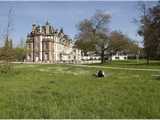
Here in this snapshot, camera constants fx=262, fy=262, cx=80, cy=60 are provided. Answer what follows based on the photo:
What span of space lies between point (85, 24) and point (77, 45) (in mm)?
5694

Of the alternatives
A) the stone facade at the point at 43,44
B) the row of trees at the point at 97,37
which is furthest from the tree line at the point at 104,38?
the stone facade at the point at 43,44

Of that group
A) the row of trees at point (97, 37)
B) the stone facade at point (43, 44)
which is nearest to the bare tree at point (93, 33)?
the row of trees at point (97, 37)

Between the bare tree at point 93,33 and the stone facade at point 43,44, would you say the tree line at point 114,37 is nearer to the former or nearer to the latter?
the bare tree at point 93,33

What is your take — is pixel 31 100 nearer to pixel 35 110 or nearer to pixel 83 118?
pixel 35 110

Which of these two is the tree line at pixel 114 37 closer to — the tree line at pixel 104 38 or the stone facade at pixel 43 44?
the tree line at pixel 104 38

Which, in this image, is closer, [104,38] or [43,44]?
[104,38]

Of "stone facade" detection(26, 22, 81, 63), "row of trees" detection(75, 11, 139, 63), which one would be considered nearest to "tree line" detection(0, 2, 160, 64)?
"row of trees" detection(75, 11, 139, 63)

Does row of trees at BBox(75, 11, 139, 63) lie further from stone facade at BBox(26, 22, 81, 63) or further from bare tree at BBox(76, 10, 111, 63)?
stone facade at BBox(26, 22, 81, 63)

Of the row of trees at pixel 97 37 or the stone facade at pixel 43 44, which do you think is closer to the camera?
the row of trees at pixel 97 37

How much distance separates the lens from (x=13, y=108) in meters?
7.39

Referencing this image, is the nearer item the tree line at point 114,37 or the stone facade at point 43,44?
the tree line at point 114,37

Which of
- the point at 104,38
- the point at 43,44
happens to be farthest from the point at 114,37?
the point at 43,44

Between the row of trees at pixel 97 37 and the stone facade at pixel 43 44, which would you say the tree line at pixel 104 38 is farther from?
the stone facade at pixel 43 44

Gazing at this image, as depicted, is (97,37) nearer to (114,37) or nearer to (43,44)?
(114,37)
